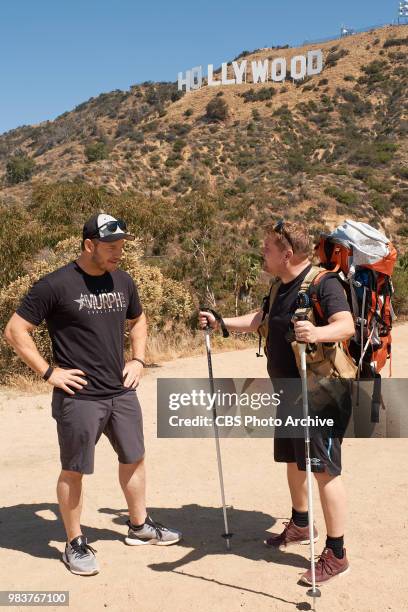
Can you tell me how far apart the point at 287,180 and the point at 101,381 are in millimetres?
34717

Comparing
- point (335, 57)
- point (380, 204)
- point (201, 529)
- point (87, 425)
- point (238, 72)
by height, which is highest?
point (335, 57)

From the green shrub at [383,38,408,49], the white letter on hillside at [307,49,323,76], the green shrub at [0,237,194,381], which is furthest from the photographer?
the green shrub at [383,38,408,49]

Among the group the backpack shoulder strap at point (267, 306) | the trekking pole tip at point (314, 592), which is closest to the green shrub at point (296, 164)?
the backpack shoulder strap at point (267, 306)

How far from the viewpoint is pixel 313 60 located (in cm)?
6106

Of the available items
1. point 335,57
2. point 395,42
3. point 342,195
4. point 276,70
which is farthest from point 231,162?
point 395,42

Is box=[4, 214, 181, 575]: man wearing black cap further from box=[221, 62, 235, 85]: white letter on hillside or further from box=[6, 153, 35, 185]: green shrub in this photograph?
box=[221, 62, 235, 85]: white letter on hillside

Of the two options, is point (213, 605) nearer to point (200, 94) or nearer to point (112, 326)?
point (112, 326)

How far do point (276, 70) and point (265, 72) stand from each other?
307 centimetres

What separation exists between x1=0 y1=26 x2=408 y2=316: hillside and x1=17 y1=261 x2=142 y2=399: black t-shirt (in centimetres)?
781

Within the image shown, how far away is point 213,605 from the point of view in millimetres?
3377

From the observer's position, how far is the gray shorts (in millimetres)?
3615

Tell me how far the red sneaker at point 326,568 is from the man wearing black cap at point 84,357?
3.83 ft

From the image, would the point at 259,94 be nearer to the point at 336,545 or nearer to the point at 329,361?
the point at 329,361

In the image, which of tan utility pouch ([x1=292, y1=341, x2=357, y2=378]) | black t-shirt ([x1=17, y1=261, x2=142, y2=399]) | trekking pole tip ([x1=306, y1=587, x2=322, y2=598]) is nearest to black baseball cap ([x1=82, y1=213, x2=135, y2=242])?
black t-shirt ([x1=17, y1=261, x2=142, y2=399])
